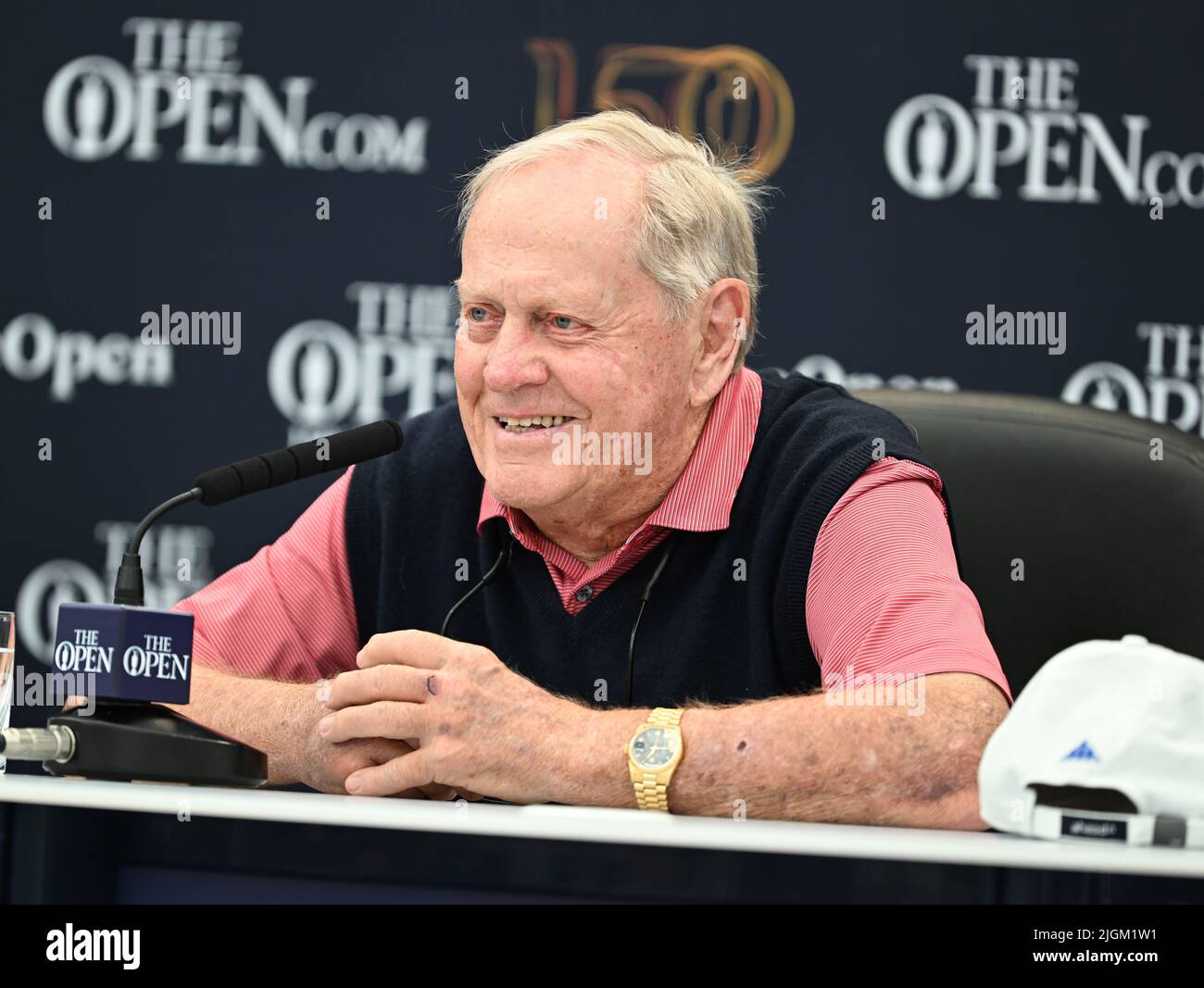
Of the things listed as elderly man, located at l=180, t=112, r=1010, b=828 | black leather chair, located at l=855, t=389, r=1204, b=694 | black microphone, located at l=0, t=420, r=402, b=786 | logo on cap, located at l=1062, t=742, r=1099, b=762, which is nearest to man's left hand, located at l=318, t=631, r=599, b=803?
elderly man, located at l=180, t=112, r=1010, b=828

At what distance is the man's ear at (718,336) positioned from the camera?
6.10ft

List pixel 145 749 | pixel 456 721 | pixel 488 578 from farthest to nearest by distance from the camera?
pixel 488 578, pixel 456 721, pixel 145 749

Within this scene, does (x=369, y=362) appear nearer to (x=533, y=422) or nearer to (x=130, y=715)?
(x=533, y=422)

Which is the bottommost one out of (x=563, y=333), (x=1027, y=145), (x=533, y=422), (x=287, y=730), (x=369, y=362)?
(x=287, y=730)

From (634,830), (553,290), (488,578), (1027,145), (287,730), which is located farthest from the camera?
A: (1027,145)

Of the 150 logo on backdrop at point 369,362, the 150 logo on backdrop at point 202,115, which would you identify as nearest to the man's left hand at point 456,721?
the 150 logo on backdrop at point 369,362

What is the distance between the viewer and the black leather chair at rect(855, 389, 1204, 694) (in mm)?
1777

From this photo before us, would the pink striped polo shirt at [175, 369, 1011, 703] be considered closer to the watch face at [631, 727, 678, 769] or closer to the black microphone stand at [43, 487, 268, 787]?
the watch face at [631, 727, 678, 769]

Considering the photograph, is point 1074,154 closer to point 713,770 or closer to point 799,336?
point 799,336

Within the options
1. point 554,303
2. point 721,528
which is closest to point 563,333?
point 554,303

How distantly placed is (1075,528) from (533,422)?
2.22 ft

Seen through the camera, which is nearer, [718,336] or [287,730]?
[287,730]

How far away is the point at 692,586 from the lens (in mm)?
1792

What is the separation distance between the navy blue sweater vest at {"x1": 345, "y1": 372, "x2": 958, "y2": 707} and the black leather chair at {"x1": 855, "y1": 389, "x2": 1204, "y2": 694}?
0.15 m
